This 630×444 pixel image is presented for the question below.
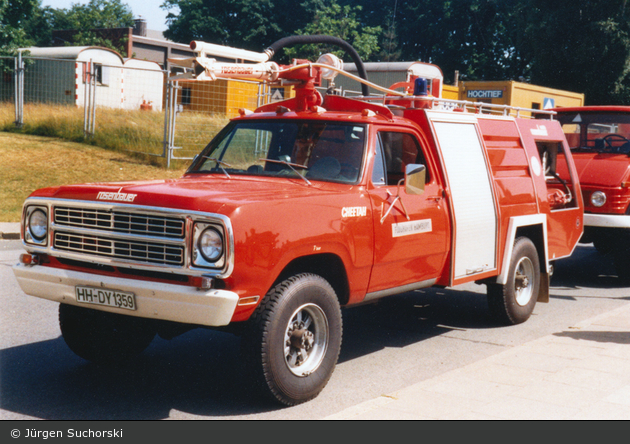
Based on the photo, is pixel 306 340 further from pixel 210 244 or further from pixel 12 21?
pixel 12 21

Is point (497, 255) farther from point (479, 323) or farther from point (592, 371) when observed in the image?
point (592, 371)

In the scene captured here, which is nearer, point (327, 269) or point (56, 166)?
point (327, 269)

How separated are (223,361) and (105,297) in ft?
5.23

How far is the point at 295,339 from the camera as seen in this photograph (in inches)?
190

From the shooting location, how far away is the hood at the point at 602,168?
976cm

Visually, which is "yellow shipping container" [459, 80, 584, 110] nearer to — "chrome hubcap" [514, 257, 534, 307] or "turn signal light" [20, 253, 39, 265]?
"chrome hubcap" [514, 257, 534, 307]

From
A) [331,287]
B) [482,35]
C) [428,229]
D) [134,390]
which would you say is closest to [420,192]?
[428,229]

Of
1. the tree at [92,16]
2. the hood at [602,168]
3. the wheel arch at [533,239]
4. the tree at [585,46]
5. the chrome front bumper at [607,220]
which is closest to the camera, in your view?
the wheel arch at [533,239]

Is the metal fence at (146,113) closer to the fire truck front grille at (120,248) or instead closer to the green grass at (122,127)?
the green grass at (122,127)

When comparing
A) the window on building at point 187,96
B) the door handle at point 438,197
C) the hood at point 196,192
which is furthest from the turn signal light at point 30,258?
the window on building at point 187,96

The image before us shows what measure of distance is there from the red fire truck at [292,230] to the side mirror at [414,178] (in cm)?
1

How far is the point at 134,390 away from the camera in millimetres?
5113

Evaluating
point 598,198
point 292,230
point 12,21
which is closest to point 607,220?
point 598,198
